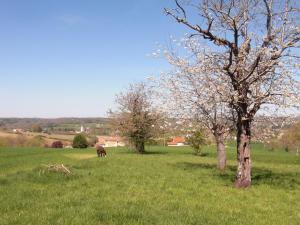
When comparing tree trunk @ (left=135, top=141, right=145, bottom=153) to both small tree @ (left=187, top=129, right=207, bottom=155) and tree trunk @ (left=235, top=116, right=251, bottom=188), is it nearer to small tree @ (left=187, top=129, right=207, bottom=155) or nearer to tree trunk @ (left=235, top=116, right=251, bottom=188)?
small tree @ (left=187, top=129, right=207, bottom=155)

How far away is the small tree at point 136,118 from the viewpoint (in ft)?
186

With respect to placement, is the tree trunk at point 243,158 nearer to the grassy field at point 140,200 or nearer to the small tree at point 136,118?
the grassy field at point 140,200

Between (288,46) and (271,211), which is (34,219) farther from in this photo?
(288,46)

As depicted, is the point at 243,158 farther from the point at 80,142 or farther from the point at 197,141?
the point at 80,142

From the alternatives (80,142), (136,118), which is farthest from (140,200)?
(80,142)

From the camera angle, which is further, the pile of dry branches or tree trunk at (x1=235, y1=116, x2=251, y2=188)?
the pile of dry branches

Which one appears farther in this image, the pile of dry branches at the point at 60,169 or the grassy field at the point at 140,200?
the pile of dry branches at the point at 60,169

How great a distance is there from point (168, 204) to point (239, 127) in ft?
23.7

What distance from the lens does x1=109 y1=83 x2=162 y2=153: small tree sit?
186 feet

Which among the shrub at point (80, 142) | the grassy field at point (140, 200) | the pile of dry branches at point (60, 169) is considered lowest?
the shrub at point (80, 142)

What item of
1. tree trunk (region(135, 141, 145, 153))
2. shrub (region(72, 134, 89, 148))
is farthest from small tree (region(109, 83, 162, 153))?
shrub (region(72, 134, 89, 148))

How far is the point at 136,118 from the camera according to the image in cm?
5659

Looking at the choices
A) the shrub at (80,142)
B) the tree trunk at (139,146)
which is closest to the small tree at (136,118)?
the tree trunk at (139,146)

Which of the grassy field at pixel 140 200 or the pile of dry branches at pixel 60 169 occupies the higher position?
the pile of dry branches at pixel 60 169
